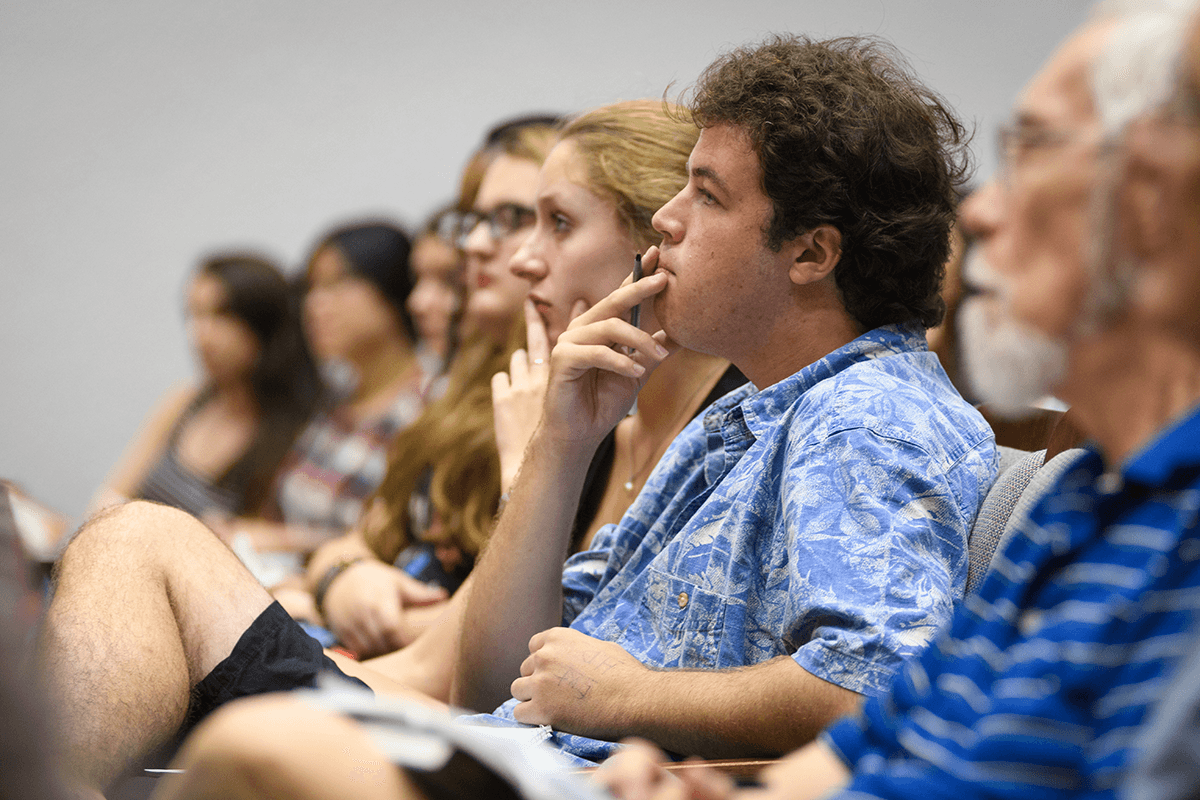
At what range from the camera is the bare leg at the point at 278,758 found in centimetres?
69

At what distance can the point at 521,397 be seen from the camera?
1797mm

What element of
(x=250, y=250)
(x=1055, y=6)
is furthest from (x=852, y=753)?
(x=250, y=250)

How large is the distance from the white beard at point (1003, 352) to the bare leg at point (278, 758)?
510 mm

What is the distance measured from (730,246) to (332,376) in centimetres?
→ 282

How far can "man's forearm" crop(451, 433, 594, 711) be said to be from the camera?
1449mm

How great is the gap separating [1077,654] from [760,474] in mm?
617

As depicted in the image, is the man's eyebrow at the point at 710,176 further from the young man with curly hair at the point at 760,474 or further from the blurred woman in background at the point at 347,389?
the blurred woman in background at the point at 347,389

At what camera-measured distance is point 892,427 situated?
1.06m

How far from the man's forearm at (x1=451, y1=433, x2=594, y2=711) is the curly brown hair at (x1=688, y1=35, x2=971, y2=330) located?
44cm

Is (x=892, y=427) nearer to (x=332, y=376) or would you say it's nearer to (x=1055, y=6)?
(x=1055, y=6)

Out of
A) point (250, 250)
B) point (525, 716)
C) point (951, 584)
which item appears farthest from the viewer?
point (250, 250)

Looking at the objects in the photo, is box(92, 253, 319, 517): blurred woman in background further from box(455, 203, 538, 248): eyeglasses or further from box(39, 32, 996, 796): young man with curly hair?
box(39, 32, 996, 796): young man with curly hair

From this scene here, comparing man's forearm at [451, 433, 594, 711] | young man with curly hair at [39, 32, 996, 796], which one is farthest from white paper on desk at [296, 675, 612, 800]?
man's forearm at [451, 433, 594, 711]

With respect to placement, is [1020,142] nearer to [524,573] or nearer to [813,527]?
[813,527]
